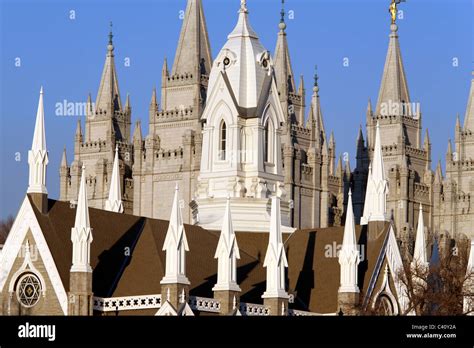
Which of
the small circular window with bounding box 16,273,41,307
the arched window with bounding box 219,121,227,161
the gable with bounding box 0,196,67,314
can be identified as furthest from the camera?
the arched window with bounding box 219,121,227,161

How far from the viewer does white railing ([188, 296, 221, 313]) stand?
71188 millimetres

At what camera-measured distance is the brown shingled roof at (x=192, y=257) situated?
71312 millimetres

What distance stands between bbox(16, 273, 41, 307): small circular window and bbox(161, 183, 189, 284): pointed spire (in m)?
4.67

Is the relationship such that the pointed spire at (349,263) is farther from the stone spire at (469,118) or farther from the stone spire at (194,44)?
the stone spire at (469,118)

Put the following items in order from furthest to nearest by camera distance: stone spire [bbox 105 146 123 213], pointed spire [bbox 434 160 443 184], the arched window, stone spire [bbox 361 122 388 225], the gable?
pointed spire [bbox 434 160 443 184] → the arched window → stone spire [bbox 105 146 123 213] → stone spire [bbox 361 122 388 225] → the gable

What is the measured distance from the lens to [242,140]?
8344 centimetres

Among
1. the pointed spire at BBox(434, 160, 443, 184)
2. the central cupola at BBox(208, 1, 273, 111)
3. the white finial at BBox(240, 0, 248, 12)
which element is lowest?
the central cupola at BBox(208, 1, 273, 111)

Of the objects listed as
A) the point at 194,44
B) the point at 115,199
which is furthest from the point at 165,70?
the point at 115,199

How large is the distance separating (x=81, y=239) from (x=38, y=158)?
Result: 3831mm

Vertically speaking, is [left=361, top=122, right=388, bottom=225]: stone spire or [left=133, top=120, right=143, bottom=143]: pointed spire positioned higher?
[left=133, top=120, right=143, bottom=143]: pointed spire

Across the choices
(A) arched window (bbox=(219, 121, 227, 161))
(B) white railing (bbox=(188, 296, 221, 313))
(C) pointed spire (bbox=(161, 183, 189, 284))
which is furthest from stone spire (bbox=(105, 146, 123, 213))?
(C) pointed spire (bbox=(161, 183, 189, 284))

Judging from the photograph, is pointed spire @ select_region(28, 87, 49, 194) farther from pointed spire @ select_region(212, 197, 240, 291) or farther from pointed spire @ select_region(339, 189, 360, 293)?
pointed spire @ select_region(339, 189, 360, 293)

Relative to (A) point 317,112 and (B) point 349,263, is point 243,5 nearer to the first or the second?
(B) point 349,263
